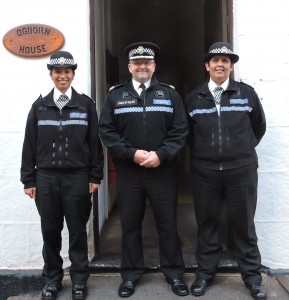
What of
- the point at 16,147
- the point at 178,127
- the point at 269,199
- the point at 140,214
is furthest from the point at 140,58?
the point at 269,199

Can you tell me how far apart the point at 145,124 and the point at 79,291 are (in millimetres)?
1419

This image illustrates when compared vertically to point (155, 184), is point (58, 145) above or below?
above

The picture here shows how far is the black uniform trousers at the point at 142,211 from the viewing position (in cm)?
329

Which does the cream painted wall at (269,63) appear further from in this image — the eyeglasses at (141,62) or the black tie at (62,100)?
the black tie at (62,100)

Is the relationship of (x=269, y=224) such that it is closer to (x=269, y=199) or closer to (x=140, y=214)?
(x=269, y=199)

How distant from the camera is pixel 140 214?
11.1ft

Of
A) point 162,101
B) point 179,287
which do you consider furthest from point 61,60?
point 179,287

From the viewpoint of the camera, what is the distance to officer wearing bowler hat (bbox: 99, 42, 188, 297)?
3215 mm

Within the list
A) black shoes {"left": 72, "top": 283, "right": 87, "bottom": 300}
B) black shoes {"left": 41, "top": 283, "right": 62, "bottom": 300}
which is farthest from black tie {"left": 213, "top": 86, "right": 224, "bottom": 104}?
black shoes {"left": 41, "top": 283, "right": 62, "bottom": 300}

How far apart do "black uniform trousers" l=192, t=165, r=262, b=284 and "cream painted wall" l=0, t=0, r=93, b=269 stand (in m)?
1.34

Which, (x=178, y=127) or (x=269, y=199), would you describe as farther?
(x=269, y=199)

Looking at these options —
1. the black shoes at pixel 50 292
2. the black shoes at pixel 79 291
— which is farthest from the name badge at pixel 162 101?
the black shoes at pixel 50 292

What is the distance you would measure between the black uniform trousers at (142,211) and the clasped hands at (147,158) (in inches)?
5.3

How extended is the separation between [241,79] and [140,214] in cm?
153
